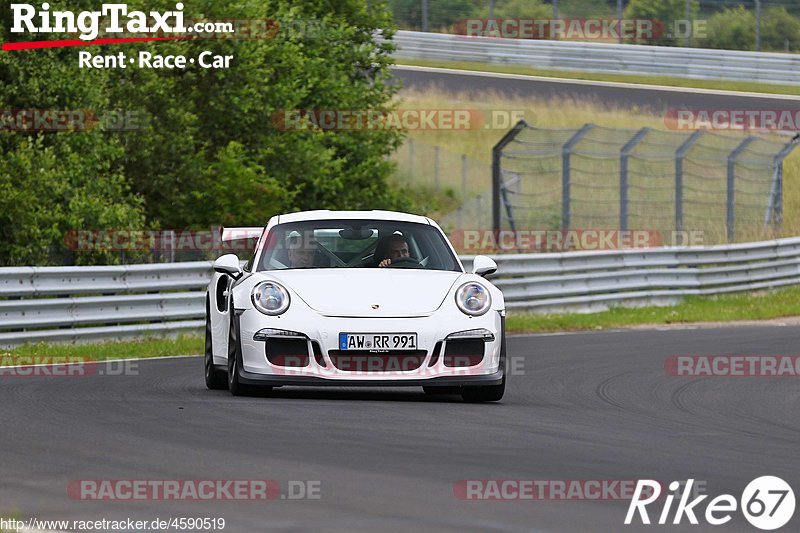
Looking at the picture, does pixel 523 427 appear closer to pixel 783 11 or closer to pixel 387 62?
pixel 387 62

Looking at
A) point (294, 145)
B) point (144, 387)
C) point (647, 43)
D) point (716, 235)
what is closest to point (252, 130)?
point (294, 145)

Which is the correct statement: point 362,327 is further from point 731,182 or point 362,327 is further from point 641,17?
point 641,17

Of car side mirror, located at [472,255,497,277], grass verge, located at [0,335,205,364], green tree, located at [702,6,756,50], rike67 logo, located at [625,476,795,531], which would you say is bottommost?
grass verge, located at [0,335,205,364]

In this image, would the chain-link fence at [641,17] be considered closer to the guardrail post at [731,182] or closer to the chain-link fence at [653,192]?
the chain-link fence at [653,192]

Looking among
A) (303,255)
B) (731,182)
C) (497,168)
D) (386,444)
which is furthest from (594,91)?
(386,444)

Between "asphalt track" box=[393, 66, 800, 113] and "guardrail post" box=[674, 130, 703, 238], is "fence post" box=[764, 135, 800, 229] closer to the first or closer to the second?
"guardrail post" box=[674, 130, 703, 238]

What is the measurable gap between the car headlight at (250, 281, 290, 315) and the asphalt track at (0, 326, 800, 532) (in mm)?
573

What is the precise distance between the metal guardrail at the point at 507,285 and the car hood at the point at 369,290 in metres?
6.22

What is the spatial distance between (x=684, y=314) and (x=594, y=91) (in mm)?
21850

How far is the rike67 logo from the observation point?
19.6 ft

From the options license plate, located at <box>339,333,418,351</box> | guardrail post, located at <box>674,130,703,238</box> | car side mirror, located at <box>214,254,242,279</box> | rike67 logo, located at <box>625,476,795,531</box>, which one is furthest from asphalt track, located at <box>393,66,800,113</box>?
rike67 logo, located at <box>625,476,795,531</box>

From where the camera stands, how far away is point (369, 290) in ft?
32.9

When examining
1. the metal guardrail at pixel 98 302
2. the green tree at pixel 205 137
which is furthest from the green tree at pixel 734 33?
the metal guardrail at pixel 98 302

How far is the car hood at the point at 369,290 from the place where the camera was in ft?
32.3
